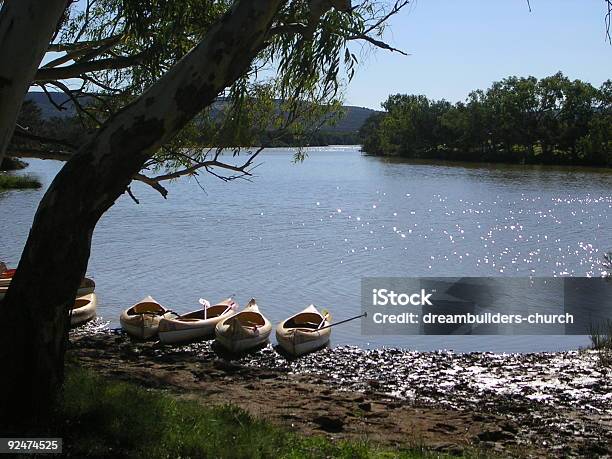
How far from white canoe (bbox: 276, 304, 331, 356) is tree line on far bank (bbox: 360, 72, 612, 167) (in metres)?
54.5

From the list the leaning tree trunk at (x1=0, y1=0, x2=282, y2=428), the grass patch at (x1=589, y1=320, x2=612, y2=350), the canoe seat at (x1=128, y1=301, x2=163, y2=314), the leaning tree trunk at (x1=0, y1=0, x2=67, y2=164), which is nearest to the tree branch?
the leaning tree trunk at (x1=0, y1=0, x2=282, y2=428)

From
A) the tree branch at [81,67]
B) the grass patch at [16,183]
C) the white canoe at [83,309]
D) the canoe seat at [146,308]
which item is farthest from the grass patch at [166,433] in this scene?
the grass patch at [16,183]

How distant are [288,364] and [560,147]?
6269 centimetres

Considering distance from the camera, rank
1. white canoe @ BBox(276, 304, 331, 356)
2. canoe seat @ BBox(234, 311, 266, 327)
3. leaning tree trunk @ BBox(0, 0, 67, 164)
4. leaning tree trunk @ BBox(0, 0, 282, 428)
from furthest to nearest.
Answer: canoe seat @ BBox(234, 311, 266, 327)
white canoe @ BBox(276, 304, 331, 356)
leaning tree trunk @ BBox(0, 0, 282, 428)
leaning tree trunk @ BBox(0, 0, 67, 164)

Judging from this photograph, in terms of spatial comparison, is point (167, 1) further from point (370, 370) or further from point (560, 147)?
point (560, 147)

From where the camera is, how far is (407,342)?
11336 mm

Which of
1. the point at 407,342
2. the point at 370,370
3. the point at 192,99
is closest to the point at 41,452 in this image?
the point at 192,99

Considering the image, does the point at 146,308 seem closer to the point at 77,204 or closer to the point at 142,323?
the point at 142,323

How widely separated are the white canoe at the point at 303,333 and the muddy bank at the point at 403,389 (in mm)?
179

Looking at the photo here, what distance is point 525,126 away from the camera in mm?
71688

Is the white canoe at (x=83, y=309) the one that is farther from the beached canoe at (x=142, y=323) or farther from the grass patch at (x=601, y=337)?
the grass patch at (x=601, y=337)

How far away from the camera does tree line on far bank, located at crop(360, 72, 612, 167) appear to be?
66.1 m

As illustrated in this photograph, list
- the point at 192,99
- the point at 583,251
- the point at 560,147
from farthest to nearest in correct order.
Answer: the point at 560,147 → the point at 583,251 → the point at 192,99

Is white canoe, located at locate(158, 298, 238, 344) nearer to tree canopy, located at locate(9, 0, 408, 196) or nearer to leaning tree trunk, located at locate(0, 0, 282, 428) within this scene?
tree canopy, located at locate(9, 0, 408, 196)
